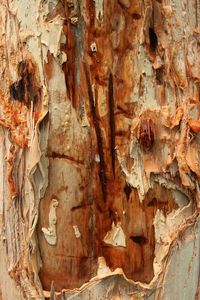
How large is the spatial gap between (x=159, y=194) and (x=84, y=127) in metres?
0.24

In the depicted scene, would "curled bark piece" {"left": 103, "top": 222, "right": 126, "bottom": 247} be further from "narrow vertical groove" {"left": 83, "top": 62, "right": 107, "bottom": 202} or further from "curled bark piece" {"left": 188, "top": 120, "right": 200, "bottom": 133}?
"curled bark piece" {"left": 188, "top": 120, "right": 200, "bottom": 133}

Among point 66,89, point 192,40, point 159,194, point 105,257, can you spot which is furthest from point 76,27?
point 105,257

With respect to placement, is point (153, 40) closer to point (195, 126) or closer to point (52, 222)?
point (195, 126)

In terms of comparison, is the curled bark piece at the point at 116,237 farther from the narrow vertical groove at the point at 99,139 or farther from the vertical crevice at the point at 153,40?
the vertical crevice at the point at 153,40

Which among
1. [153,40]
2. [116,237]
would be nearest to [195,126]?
[153,40]

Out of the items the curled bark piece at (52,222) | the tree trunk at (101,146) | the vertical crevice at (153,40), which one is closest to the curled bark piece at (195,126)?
the tree trunk at (101,146)

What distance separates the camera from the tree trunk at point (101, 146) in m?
1.61

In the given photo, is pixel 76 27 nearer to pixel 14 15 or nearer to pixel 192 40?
pixel 14 15

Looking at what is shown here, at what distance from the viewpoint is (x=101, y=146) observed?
1.64 meters

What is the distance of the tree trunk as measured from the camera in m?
1.61

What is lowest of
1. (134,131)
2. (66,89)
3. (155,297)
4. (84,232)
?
(155,297)

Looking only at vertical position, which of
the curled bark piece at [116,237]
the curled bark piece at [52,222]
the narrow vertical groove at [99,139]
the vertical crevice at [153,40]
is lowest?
the curled bark piece at [116,237]

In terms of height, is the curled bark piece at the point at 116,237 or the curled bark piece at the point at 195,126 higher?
the curled bark piece at the point at 195,126

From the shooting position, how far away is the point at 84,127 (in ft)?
5.38
